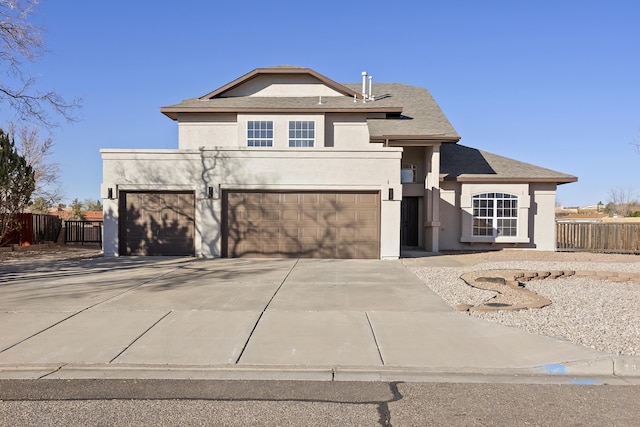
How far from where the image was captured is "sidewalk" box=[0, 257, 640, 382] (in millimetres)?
6008

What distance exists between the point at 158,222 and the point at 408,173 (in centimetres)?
1094

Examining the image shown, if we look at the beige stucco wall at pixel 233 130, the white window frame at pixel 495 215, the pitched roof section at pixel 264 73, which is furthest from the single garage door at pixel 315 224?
the pitched roof section at pixel 264 73

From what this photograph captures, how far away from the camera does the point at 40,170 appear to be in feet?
97.4

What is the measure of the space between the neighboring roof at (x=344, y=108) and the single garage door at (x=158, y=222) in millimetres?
5267

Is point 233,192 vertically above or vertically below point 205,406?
above

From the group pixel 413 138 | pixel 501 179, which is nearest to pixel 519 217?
pixel 501 179

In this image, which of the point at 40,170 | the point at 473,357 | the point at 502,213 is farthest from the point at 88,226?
the point at 473,357

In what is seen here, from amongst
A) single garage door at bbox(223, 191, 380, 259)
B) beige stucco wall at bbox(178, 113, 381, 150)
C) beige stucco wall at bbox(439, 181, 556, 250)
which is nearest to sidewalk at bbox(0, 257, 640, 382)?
single garage door at bbox(223, 191, 380, 259)

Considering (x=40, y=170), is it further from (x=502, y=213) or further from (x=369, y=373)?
(x=369, y=373)

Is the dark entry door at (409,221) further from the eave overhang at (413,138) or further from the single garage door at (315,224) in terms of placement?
the single garage door at (315,224)

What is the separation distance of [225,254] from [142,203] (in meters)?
3.56

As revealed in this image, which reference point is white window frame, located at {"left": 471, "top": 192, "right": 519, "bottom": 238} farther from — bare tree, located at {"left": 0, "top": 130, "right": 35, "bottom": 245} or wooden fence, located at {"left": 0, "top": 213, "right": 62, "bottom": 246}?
wooden fence, located at {"left": 0, "top": 213, "right": 62, "bottom": 246}

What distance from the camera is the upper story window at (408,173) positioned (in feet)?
72.0

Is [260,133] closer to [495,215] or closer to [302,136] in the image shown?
[302,136]
